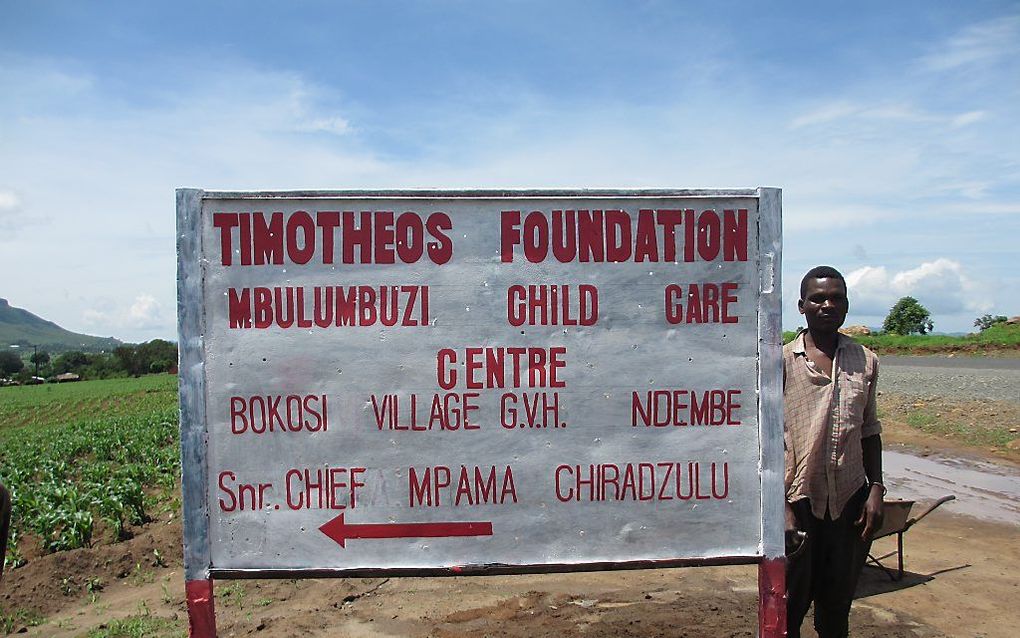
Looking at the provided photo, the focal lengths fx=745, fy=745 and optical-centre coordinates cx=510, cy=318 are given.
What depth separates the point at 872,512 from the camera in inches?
130

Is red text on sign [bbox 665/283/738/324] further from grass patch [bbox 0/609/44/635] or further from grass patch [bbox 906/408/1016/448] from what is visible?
grass patch [bbox 906/408/1016/448]

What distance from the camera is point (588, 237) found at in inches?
115

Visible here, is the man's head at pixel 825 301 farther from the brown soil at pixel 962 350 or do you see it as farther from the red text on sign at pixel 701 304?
the brown soil at pixel 962 350

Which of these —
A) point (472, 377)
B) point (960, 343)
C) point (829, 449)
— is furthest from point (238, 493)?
point (960, 343)

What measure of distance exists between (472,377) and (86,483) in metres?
10.0

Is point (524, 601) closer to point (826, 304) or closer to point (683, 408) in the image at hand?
point (683, 408)

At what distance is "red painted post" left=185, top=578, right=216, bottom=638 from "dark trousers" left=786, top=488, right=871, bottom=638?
2.47 meters

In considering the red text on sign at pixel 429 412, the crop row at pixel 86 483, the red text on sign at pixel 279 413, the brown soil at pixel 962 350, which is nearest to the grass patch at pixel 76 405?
the crop row at pixel 86 483

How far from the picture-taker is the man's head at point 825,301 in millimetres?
3354

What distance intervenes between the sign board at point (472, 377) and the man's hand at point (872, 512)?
625 mm

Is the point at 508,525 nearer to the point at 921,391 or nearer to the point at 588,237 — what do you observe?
the point at 588,237

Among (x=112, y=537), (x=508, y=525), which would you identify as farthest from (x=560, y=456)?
(x=112, y=537)

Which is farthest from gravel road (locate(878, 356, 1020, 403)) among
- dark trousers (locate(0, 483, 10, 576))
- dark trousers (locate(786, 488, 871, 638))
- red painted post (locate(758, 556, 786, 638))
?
dark trousers (locate(0, 483, 10, 576))

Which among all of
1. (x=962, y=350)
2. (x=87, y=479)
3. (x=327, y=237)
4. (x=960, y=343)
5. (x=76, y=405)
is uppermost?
(x=327, y=237)
